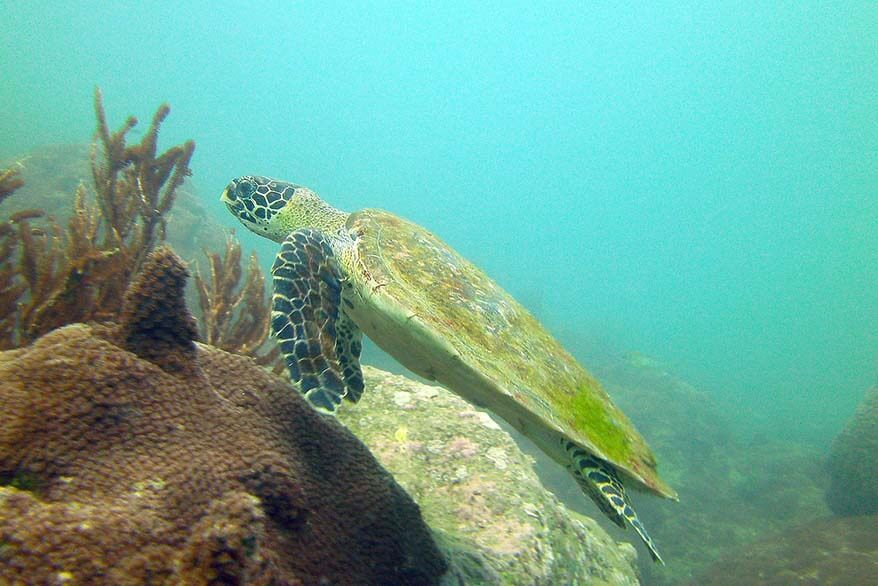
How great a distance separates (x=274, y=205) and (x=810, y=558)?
10852mm

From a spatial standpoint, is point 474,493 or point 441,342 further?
point 474,493

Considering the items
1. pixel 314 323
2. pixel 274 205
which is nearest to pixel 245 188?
pixel 274 205

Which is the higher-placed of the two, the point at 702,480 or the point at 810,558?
the point at 702,480

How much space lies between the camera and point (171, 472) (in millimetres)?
1329

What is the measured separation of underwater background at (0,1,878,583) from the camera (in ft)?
102

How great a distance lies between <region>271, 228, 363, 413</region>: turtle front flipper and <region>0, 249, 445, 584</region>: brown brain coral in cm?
95

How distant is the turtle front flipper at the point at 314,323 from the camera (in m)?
3.04

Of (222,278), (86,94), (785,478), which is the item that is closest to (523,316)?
(222,278)

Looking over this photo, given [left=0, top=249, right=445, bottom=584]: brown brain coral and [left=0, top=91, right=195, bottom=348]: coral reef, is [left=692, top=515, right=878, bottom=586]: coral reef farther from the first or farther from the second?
[left=0, top=91, right=195, bottom=348]: coral reef

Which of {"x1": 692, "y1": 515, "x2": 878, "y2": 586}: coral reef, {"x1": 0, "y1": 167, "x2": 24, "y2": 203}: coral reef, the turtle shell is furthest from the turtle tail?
{"x1": 692, "y1": 515, "x2": 878, "y2": 586}: coral reef

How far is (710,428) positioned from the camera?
18.3 metres

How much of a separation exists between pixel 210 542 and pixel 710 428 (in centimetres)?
2157

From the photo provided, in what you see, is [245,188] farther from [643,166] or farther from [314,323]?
[643,166]

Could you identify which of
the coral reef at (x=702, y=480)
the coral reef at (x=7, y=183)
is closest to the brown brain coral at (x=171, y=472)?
the coral reef at (x=7, y=183)
